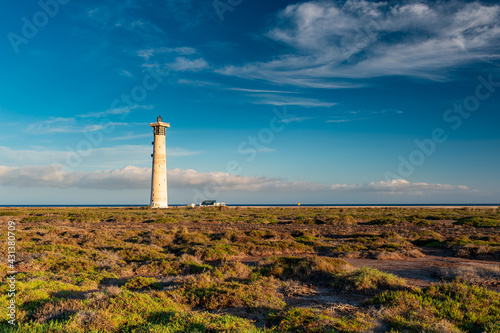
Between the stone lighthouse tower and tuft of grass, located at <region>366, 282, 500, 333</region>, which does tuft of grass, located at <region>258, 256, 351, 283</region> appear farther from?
the stone lighthouse tower

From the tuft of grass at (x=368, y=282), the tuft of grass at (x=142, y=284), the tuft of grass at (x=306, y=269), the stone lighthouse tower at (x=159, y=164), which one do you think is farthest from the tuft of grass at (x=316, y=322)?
the stone lighthouse tower at (x=159, y=164)

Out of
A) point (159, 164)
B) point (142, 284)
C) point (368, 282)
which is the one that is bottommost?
point (142, 284)

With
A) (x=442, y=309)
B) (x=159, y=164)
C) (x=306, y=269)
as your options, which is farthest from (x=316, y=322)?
(x=159, y=164)

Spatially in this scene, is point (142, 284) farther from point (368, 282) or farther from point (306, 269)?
point (368, 282)

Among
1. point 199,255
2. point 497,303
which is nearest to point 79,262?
point 199,255

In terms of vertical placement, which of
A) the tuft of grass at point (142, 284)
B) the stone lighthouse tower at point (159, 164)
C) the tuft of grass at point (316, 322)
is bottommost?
the tuft of grass at point (142, 284)

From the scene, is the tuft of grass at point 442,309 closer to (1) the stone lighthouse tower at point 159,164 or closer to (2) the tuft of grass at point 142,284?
(2) the tuft of grass at point 142,284

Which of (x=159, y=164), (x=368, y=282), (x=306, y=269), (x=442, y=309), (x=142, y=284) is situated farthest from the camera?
(x=159, y=164)

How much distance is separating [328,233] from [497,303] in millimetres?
18941

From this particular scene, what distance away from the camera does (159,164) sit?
53.7 metres

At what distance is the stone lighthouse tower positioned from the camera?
53.6 metres

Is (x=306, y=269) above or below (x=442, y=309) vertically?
below

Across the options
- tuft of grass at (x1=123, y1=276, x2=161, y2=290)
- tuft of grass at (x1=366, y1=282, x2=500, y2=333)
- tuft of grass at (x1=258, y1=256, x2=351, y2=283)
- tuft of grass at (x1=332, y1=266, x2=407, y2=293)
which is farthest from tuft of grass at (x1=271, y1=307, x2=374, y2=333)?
tuft of grass at (x1=123, y1=276, x2=161, y2=290)

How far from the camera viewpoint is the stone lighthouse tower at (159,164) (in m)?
53.6
